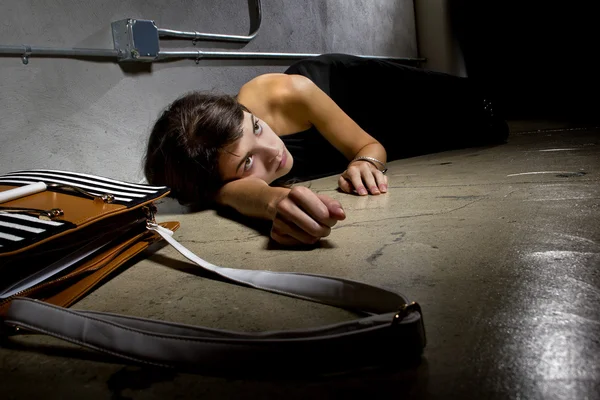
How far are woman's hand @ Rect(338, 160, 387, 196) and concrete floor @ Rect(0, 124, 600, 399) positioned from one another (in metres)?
0.11

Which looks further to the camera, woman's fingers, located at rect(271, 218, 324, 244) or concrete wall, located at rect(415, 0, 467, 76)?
concrete wall, located at rect(415, 0, 467, 76)

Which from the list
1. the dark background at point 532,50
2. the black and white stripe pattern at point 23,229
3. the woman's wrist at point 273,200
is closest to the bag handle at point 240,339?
the black and white stripe pattern at point 23,229

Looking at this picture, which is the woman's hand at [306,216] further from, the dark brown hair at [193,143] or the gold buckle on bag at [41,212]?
the dark brown hair at [193,143]

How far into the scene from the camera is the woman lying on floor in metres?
1.36

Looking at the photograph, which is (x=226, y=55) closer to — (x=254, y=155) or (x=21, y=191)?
(x=254, y=155)

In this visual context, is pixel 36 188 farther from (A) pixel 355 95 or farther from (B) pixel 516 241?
(A) pixel 355 95

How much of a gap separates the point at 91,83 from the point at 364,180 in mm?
1096

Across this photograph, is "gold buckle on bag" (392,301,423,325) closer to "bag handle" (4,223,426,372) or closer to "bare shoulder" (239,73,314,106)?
"bag handle" (4,223,426,372)

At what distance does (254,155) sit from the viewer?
62.2 inches

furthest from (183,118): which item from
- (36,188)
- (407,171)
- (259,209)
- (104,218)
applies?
(407,171)

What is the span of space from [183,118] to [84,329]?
1.06 metres

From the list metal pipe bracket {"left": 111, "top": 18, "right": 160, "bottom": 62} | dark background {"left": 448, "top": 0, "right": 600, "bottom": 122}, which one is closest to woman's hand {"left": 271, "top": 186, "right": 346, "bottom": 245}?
metal pipe bracket {"left": 111, "top": 18, "right": 160, "bottom": 62}

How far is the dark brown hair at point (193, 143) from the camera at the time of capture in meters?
1.50

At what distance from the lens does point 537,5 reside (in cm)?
521
